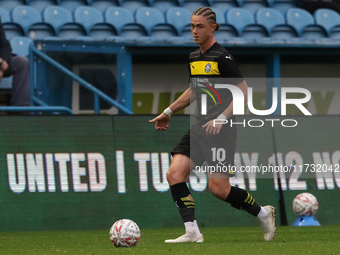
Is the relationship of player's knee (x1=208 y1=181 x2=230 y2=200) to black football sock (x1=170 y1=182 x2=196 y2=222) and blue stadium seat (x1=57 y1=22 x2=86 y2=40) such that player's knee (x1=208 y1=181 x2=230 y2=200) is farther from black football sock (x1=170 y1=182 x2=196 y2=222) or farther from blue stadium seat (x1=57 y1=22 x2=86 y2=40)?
blue stadium seat (x1=57 y1=22 x2=86 y2=40)

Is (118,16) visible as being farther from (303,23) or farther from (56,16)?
(303,23)

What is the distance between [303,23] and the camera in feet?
44.1

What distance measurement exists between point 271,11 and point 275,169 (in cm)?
584

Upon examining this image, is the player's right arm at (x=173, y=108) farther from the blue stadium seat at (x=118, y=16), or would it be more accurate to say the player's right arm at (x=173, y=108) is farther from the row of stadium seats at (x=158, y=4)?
the row of stadium seats at (x=158, y=4)

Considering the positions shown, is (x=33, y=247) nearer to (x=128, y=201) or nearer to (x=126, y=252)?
(x=126, y=252)

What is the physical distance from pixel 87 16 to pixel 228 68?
772 centimetres

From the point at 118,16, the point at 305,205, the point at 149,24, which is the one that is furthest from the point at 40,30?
the point at 305,205

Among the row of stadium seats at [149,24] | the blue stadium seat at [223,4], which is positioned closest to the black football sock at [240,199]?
the row of stadium seats at [149,24]

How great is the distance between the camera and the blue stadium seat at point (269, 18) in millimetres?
13180

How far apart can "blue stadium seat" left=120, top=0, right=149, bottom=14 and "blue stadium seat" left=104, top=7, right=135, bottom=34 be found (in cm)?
73

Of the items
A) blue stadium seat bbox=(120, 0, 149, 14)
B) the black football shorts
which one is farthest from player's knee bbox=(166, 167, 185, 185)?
blue stadium seat bbox=(120, 0, 149, 14)

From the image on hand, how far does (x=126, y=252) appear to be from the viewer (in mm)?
4699

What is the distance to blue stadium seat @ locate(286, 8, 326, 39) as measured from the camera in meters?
13.0

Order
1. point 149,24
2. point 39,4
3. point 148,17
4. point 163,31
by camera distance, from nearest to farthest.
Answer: point 163,31 → point 149,24 → point 148,17 → point 39,4
